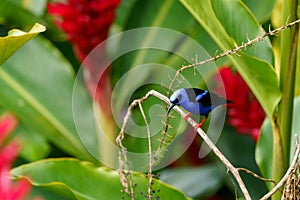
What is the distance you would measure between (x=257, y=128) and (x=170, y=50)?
269 mm

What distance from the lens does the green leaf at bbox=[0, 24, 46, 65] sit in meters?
1.00

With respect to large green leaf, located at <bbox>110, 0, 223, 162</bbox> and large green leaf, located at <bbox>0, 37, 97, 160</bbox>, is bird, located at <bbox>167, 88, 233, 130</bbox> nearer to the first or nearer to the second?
large green leaf, located at <bbox>110, 0, 223, 162</bbox>

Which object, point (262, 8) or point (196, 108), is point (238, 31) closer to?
point (196, 108)

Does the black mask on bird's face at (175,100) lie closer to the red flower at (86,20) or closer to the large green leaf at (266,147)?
the large green leaf at (266,147)

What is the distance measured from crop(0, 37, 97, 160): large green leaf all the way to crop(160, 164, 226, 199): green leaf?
0.22 m

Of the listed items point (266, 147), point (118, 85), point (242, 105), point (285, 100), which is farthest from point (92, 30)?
point (285, 100)

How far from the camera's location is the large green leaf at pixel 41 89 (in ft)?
5.58

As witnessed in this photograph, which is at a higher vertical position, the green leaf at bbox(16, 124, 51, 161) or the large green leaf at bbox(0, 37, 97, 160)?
the large green leaf at bbox(0, 37, 97, 160)

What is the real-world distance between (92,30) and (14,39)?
518mm

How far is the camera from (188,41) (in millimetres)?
1566

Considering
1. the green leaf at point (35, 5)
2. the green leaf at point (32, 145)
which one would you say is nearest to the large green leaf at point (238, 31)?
the green leaf at point (32, 145)

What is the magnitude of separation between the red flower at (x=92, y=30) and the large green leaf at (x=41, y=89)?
0.44 feet

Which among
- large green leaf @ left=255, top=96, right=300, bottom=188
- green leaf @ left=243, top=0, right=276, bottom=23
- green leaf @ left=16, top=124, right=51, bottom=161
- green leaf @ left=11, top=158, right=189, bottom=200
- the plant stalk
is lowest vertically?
green leaf @ left=16, top=124, right=51, bottom=161

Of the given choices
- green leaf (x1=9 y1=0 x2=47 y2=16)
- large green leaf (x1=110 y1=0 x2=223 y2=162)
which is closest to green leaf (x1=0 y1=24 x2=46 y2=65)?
large green leaf (x1=110 y1=0 x2=223 y2=162)
